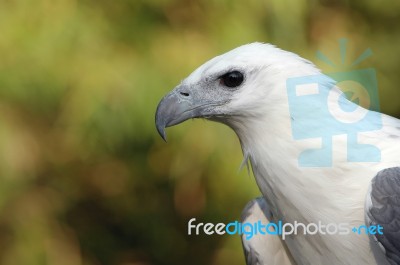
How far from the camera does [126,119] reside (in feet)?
11.4

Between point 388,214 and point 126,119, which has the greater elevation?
point 126,119

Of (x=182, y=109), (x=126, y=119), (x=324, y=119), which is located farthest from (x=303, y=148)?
(x=126, y=119)

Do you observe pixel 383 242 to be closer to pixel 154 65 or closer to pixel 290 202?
pixel 290 202

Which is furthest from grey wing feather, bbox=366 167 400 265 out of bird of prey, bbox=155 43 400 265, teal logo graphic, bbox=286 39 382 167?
teal logo graphic, bbox=286 39 382 167

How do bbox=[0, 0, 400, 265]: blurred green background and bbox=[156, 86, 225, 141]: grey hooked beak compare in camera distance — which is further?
bbox=[0, 0, 400, 265]: blurred green background

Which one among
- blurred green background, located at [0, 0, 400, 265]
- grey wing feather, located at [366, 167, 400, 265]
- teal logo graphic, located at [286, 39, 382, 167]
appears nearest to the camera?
grey wing feather, located at [366, 167, 400, 265]

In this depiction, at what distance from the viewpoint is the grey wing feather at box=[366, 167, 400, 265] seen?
196 cm

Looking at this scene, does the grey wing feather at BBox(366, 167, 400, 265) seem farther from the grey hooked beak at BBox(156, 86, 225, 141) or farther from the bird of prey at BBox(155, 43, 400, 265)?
the grey hooked beak at BBox(156, 86, 225, 141)

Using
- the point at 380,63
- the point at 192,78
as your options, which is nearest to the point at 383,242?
the point at 192,78

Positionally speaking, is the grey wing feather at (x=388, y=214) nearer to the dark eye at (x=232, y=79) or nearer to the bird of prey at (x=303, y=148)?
the bird of prey at (x=303, y=148)

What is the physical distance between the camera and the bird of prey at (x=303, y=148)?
2.05 metres

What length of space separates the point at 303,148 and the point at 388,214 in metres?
0.34

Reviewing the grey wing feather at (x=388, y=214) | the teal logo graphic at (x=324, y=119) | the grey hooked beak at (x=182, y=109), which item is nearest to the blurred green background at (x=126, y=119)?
the grey hooked beak at (x=182, y=109)

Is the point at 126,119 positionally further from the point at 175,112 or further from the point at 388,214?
the point at 388,214
